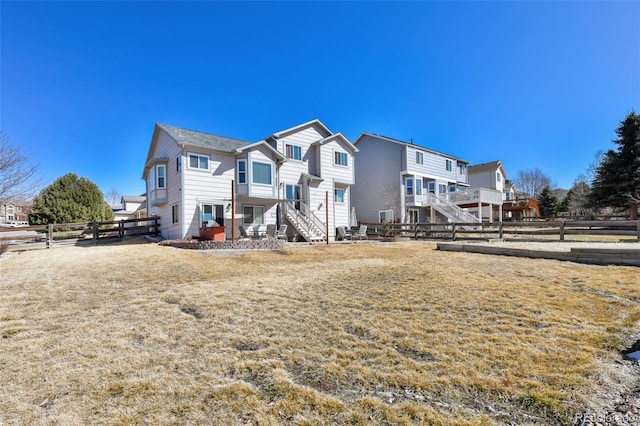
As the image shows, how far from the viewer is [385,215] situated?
28.0m

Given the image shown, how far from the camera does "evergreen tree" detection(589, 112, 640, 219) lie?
24.2 m

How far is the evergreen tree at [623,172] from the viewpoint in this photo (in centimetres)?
2423

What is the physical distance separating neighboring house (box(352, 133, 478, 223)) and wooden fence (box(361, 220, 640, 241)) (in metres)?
3.52

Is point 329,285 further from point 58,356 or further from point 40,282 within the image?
point 40,282

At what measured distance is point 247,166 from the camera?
1878cm

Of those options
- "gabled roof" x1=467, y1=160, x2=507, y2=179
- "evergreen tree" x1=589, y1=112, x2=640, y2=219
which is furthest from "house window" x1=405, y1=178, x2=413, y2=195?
"gabled roof" x1=467, y1=160, x2=507, y2=179

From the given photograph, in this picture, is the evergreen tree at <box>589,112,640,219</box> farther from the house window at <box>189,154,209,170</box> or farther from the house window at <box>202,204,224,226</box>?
the house window at <box>189,154,209,170</box>

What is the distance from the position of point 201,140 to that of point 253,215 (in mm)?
5796

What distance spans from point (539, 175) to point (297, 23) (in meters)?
70.8

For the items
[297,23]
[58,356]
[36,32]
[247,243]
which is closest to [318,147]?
[297,23]

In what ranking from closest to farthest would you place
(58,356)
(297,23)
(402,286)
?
(58,356)
(402,286)
(297,23)

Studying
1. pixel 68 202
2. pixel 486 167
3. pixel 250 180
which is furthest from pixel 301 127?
pixel 486 167

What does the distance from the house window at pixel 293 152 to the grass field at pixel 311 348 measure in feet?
51.0

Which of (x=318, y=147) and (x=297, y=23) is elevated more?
(x=297, y=23)
